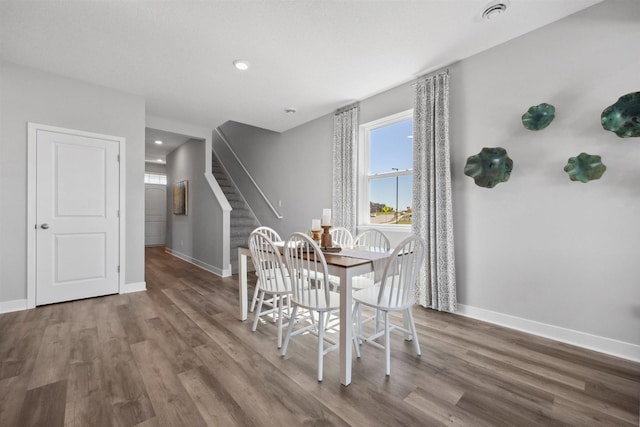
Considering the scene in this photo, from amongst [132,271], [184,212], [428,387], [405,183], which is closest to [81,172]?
[132,271]

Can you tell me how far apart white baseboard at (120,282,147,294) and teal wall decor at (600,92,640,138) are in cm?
498

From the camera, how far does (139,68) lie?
2.98m

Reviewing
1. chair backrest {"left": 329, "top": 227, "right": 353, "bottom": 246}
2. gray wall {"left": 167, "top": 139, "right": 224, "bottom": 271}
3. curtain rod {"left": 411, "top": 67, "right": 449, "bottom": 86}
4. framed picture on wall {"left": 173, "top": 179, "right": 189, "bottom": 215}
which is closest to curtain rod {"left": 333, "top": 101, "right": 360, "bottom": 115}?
curtain rod {"left": 411, "top": 67, "right": 449, "bottom": 86}

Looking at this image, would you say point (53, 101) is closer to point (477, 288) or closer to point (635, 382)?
point (477, 288)

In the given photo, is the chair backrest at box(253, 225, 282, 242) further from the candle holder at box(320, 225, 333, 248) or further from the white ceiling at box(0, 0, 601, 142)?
the white ceiling at box(0, 0, 601, 142)

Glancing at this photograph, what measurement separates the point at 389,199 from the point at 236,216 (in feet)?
11.1

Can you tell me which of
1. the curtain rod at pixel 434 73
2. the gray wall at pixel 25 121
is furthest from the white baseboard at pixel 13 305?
the curtain rod at pixel 434 73

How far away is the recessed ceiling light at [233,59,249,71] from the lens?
2.81m

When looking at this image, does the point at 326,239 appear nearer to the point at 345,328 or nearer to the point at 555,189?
the point at 345,328

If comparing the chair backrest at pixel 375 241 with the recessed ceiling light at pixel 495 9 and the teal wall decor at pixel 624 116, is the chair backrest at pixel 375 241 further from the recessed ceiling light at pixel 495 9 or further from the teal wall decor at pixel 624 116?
the recessed ceiling light at pixel 495 9

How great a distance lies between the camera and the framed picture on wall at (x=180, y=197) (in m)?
5.84

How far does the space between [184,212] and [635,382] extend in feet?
21.5

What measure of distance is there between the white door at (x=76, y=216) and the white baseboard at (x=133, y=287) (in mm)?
98

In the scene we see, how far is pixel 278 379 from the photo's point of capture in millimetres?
1733
